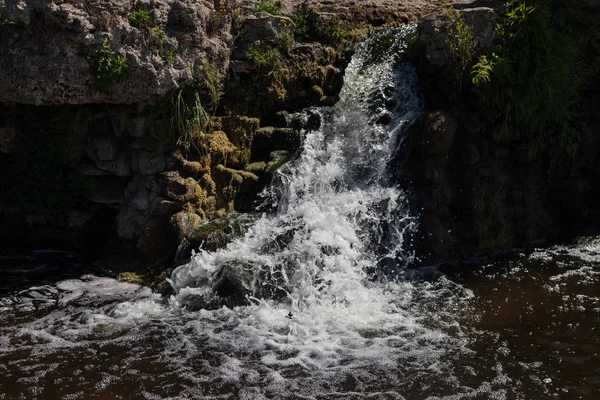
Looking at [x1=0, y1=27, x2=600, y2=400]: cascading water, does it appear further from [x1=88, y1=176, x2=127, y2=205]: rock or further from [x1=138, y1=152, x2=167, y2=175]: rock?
[x1=138, y1=152, x2=167, y2=175]: rock

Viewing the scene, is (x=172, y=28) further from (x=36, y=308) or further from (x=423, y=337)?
(x=423, y=337)

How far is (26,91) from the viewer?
7.41 meters

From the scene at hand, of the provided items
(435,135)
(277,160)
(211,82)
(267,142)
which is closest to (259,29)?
(211,82)

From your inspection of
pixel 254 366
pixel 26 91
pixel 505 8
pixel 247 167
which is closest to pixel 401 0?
pixel 505 8

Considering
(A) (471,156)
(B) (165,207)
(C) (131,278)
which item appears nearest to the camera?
(C) (131,278)

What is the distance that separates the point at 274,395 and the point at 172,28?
17.5ft

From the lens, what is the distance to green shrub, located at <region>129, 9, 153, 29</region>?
7801 millimetres

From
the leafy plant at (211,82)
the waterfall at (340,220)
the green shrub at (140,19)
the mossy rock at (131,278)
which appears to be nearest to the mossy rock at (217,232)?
the waterfall at (340,220)

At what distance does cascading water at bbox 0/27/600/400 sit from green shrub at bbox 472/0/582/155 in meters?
1.24

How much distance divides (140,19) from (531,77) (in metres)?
5.37

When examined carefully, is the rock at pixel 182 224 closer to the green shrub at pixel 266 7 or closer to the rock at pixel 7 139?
the rock at pixel 7 139

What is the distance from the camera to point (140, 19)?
25.7ft

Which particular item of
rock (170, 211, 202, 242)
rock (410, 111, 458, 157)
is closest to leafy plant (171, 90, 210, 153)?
rock (170, 211, 202, 242)

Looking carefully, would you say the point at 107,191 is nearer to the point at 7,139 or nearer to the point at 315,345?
the point at 7,139
